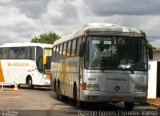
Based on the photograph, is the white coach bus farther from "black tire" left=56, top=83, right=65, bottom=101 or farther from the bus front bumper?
"black tire" left=56, top=83, right=65, bottom=101

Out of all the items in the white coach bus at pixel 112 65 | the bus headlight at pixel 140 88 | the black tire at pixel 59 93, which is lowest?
the black tire at pixel 59 93

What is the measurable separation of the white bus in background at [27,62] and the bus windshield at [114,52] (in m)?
20.4

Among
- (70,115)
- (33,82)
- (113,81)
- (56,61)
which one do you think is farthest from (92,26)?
(33,82)

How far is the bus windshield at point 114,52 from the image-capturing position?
20.7m

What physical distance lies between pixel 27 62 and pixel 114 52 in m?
22.9

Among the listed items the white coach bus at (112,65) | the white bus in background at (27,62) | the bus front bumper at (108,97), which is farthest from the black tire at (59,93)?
the white bus in background at (27,62)

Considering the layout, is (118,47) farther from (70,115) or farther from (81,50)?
(70,115)

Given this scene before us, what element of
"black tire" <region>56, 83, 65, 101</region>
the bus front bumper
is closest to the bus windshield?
the bus front bumper

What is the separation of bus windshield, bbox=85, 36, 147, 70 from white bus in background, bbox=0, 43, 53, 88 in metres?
20.4

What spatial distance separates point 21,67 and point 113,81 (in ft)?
77.9

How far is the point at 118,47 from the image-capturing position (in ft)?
68.4

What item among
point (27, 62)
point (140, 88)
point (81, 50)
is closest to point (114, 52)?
point (81, 50)

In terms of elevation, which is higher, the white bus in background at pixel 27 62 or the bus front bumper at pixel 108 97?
the white bus in background at pixel 27 62

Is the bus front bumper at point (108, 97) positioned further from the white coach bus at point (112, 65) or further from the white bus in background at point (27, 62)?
the white bus in background at point (27, 62)
